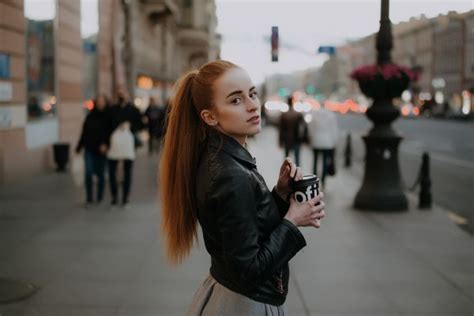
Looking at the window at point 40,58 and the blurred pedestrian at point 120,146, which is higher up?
the window at point 40,58

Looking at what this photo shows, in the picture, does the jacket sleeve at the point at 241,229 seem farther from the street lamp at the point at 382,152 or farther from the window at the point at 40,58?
the window at the point at 40,58

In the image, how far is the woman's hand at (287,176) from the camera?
252 cm

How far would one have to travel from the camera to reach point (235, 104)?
2.46m

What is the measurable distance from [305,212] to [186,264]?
4.75 m

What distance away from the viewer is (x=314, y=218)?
249 cm

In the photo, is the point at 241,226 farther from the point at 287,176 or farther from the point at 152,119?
the point at 152,119

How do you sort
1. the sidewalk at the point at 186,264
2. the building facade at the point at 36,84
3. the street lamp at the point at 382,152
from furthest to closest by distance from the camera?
the building facade at the point at 36,84 → the street lamp at the point at 382,152 → the sidewalk at the point at 186,264

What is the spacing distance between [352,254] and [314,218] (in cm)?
534

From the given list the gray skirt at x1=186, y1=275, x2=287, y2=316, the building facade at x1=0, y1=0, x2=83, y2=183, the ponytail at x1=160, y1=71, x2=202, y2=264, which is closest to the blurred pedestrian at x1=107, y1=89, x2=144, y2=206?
the building facade at x1=0, y1=0, x2=83, y2=183

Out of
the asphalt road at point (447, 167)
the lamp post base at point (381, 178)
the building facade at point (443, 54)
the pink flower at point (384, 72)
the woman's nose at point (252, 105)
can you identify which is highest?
the building facade at point (443, 54)

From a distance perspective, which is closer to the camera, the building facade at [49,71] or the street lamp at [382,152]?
the street lamp at [382,152]

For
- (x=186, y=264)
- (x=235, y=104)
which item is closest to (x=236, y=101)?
(x=235, y=104)

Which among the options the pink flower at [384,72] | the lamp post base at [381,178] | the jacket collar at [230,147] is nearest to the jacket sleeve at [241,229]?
the jacket collar at [230,147]

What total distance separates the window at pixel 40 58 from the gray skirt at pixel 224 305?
42.2ft
